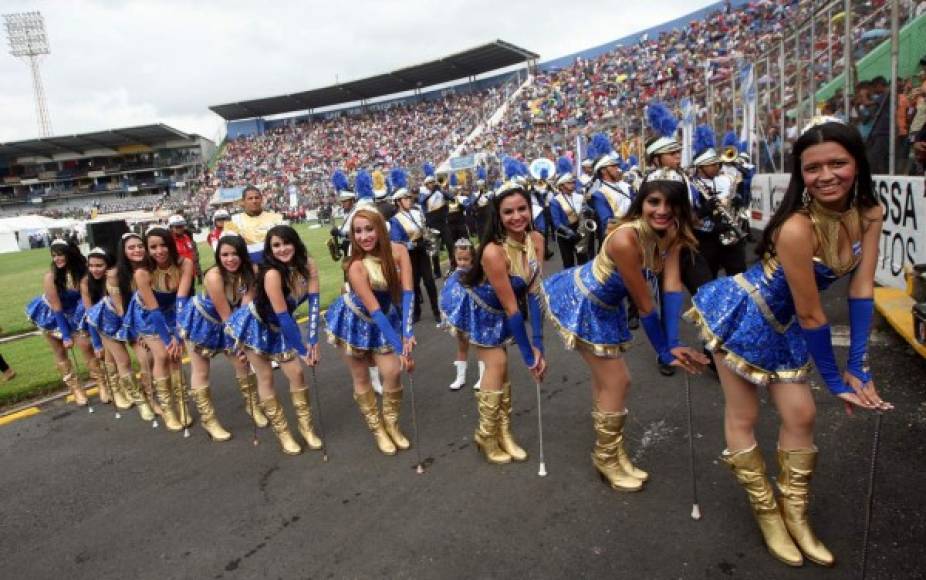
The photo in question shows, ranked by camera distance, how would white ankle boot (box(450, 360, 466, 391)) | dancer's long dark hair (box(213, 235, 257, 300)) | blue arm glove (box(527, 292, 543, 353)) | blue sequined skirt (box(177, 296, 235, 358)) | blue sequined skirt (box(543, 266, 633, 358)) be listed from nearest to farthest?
blue sequined skirt (box(543, 266, 633, 358)), blue arm glove (box(527, 292, 543, 353)), dancer's long dark hair (box(213, 235, 257, 300)), blue sequined skirt (box(177, 296, 235, 358)), white ankle boot (box(450, 360, 466, 391))

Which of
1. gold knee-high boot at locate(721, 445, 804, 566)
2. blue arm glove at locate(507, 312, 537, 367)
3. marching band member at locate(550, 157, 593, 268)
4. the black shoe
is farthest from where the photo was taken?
marching band member at locate(550, 157, 593, 268)

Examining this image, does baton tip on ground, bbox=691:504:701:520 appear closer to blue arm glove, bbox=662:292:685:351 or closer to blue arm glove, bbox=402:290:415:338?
blue arm glove, bbox=662:292:685:351

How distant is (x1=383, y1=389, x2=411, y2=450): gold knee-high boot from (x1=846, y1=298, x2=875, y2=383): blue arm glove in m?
2.85

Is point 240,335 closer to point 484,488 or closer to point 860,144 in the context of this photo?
point 484,488

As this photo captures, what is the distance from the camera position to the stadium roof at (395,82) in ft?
151

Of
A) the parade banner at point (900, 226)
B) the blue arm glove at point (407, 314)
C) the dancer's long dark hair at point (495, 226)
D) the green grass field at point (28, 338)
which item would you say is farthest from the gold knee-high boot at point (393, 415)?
the parade banner at point (900, 226)

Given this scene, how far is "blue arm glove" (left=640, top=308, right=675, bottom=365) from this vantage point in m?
2.95

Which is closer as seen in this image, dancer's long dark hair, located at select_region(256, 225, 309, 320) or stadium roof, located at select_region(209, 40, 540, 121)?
dancer's long dark hair, located at select_region(256, 225, 309, 320)

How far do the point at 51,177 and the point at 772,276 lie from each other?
79.6m

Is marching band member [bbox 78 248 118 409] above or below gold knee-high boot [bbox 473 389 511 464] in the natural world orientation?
above

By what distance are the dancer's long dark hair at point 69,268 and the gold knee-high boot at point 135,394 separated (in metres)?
1.18

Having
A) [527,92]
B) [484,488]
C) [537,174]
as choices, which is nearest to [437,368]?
[484,488]

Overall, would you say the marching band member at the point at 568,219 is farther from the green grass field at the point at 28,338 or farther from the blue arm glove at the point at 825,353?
the blue arm glove at the point at 825,353

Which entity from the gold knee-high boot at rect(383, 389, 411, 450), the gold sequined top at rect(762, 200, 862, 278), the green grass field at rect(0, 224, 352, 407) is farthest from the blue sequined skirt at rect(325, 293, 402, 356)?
the green grass field at rect(0, 224, 352, 407)
